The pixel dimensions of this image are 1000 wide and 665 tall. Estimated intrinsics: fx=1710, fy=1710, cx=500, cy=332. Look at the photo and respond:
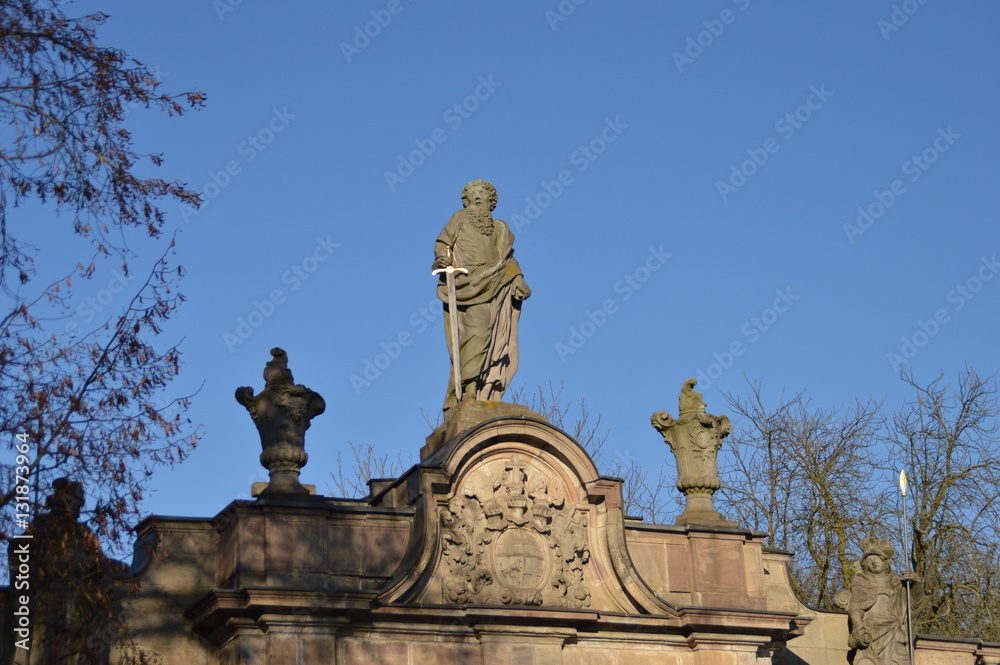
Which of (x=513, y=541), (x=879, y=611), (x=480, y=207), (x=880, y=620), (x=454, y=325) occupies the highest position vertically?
(x=480, y=207)

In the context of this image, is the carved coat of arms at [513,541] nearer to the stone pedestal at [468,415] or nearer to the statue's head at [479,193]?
the stone pedestal at [468,415]

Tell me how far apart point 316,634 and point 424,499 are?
1907mm

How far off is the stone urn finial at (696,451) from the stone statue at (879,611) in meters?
2.26

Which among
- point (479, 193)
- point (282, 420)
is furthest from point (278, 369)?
point (479, 193)

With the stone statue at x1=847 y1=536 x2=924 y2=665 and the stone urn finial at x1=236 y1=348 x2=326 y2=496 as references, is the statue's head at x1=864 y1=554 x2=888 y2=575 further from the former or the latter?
the stone urn finial at x1=236 y1=348 x2=326 y2=496

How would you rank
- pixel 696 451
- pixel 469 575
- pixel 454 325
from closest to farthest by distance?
A: pixel 469 575
pixel 454 325
pixel 696 451

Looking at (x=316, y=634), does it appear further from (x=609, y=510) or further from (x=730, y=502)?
(x=730, y=502)

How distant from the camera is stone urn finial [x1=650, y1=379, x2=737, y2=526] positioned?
20.7m

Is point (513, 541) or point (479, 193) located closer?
point (513, 541)

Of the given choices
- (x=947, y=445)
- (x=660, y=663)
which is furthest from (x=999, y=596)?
(x=660, y=663)

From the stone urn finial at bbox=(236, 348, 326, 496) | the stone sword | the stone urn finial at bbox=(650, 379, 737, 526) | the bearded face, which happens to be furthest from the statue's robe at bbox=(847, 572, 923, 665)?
the stone urn finial at bbox=(236, 348, 326, 496)

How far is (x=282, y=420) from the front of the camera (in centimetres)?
1833

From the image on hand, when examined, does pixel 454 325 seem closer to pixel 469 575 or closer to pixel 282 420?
pixel 282 420

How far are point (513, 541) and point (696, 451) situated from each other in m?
2.92
